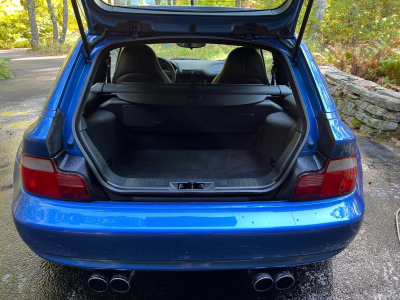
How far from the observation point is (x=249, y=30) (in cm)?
183

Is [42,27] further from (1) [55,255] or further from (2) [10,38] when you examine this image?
(1) [55,255]

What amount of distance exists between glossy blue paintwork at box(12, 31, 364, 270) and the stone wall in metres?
3.50

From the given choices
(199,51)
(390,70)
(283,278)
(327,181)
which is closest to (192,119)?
(327,181)

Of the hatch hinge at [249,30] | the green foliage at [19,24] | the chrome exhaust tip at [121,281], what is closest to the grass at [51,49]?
the green foliage at [19,24]

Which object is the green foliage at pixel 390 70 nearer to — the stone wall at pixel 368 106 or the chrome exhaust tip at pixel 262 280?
the stone wall at pixel 368 106

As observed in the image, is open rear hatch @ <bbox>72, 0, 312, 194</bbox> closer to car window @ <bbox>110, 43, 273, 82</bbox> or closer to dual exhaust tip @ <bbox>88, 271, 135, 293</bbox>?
dual exhaust tip @ <bbox>88, 271, 135, 293</bbox>

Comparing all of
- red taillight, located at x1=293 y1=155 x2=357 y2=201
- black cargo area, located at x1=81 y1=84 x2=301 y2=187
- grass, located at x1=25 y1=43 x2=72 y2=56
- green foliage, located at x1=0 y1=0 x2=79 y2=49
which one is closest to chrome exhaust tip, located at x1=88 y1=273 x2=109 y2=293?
black cargo area, located at x1=81 y1=84 x2=301 y2=187

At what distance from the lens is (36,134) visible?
1.40 meters

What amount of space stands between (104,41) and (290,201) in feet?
4.74

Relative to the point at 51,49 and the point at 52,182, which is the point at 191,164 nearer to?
the point at 52,182

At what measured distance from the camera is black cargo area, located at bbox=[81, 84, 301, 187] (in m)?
2.41

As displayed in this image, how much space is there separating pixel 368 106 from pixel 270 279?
13.4 ft

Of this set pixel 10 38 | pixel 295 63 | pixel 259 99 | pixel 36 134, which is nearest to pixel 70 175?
pixel 36 134

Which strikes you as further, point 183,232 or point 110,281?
point 110,281
